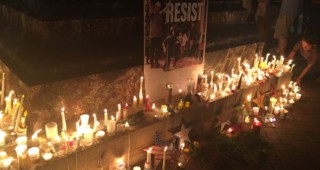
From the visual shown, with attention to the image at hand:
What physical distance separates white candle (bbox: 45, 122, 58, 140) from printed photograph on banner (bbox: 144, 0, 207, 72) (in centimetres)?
205

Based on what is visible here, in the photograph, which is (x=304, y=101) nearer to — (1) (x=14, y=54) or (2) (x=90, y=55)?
(2) (x=90, y=55)

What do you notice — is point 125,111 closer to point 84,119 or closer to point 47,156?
point 84,119

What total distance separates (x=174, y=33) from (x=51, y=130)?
2994 mm

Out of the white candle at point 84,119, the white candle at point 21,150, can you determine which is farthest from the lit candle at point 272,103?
the white candle at point 21,150

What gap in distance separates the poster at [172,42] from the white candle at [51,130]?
1982 millimetres

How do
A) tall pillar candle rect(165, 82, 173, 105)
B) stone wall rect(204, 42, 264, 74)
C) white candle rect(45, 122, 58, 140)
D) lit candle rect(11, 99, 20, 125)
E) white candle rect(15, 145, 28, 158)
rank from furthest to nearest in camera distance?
stone wall rect(204, 42, 264, 74), tall pillar candle rect(165, 82, 173, 105), lit candle rect(11, 99, 20, 125), white candle rect(45, 122, 58, 140), white candle rect(15, 145, 28, 158)

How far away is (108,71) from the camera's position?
4.87m

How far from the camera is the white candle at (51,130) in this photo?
4.19 m

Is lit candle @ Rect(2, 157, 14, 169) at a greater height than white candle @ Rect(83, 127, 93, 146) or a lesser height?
lesser

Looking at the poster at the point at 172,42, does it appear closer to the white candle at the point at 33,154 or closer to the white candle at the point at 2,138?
the white candle at the point at 33,154

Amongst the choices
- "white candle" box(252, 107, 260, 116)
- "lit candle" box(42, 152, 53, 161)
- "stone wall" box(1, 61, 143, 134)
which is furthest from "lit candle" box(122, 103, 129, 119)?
"white candle" box(252, 107, 260, 116)

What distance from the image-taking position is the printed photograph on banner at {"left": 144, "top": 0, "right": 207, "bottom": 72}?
5.42 metres

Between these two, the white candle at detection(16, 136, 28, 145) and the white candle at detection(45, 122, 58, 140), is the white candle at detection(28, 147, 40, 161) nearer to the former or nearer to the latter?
the white candle at detection(16, 136, 28, 145)

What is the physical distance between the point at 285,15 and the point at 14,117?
9.90m
